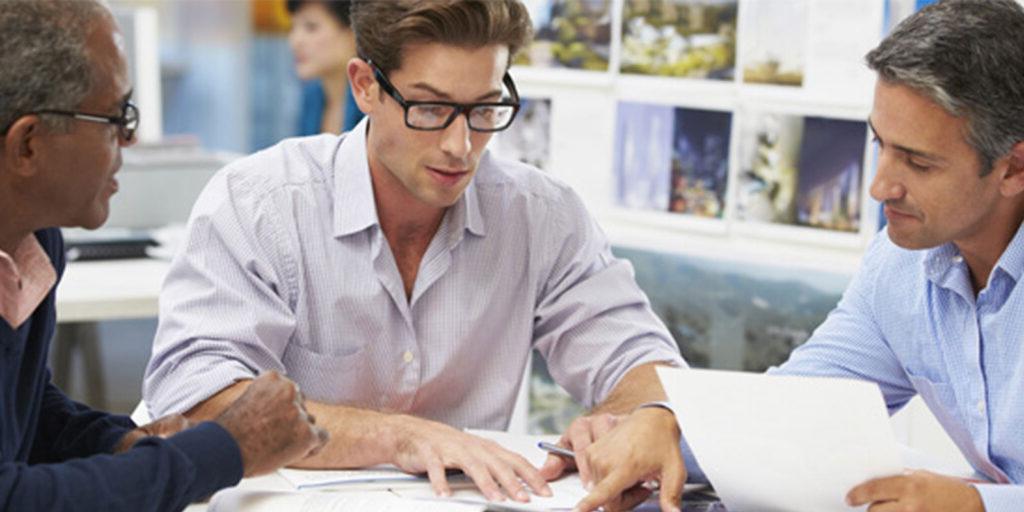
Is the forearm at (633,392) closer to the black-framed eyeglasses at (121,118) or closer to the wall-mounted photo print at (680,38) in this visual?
the black-framed eyeglasses at (121,118)

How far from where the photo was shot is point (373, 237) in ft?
6.84

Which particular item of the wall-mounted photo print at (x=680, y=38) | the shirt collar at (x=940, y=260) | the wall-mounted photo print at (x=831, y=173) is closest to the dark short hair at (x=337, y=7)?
the wall-mounted photo print at (x=680, y=38)

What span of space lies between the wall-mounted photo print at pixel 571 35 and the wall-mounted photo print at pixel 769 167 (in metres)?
0.41

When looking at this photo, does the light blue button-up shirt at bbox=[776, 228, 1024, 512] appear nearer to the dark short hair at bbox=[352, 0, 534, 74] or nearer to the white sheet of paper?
the white sheet of paper

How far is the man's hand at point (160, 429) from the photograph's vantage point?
178 cm

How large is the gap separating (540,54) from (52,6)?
189 cm

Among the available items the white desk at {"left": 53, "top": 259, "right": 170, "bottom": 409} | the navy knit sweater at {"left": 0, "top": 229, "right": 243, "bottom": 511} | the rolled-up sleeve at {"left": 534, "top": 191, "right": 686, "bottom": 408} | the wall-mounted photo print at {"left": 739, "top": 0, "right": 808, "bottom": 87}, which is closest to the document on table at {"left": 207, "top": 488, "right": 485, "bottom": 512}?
the navy knit sweater at {"left": 0, "top": 229, "right": 243, "bottom": 511}

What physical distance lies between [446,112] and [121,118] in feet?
1.76

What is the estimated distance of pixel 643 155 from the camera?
10.3 ft

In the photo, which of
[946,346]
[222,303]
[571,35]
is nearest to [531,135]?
[571,35]

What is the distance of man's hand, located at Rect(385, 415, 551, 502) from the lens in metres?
1.73

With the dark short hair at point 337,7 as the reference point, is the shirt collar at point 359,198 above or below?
below

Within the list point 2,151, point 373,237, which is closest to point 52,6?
point 2,151

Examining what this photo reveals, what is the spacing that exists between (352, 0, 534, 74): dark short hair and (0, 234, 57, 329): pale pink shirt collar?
56 centimetres
